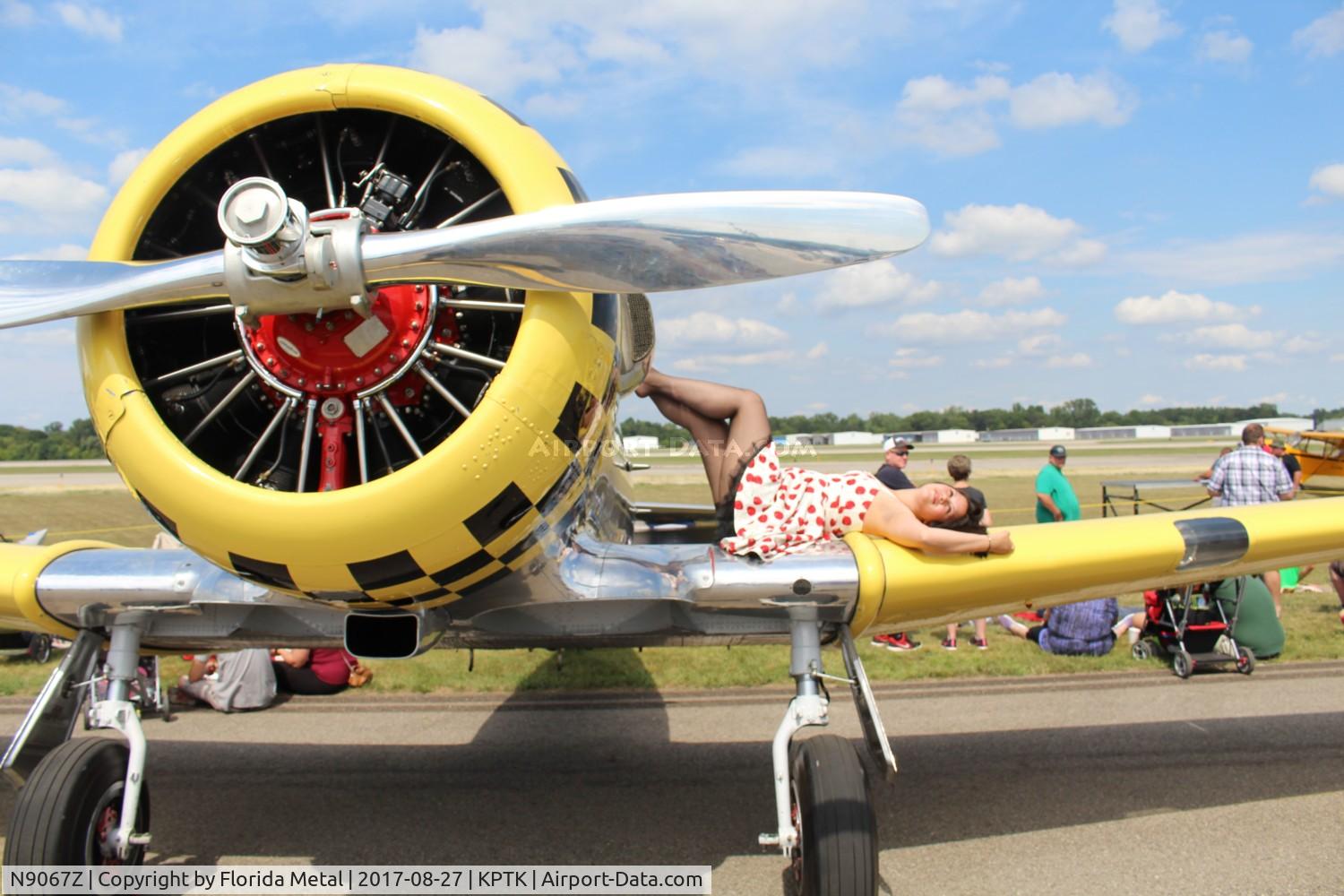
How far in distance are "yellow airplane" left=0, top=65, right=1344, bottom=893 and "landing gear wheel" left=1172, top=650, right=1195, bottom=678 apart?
3762 mm

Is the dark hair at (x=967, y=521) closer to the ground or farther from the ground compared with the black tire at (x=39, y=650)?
farther from the ground

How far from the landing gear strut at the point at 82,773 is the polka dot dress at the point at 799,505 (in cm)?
226

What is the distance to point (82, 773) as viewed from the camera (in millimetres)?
3201

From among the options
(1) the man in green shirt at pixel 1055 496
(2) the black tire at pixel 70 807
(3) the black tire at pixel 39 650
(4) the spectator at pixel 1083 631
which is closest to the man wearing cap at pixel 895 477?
(4) the spectator at pixel 1083 631

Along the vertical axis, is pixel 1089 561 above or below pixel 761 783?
above

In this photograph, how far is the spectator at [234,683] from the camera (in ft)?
20.0

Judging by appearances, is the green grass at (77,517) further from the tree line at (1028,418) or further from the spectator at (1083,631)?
the tree line at (1028,418)

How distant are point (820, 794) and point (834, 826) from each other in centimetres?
11

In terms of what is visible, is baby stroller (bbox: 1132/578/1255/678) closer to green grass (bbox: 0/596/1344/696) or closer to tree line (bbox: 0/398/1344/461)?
green grass (bbox: 0/596/1344/696)

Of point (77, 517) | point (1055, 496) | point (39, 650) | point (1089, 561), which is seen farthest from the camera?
point (77, 517)

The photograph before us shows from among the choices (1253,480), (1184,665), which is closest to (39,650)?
(1184,665)

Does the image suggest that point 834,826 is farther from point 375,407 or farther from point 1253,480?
point 1253,480

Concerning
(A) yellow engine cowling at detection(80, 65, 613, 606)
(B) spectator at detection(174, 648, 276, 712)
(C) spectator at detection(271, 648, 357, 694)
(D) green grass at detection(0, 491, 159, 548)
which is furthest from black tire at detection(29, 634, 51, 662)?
(A) yellow engine cowling at detection(80, 65, 613, 606)

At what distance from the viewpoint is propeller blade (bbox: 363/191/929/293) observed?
2.52 m
